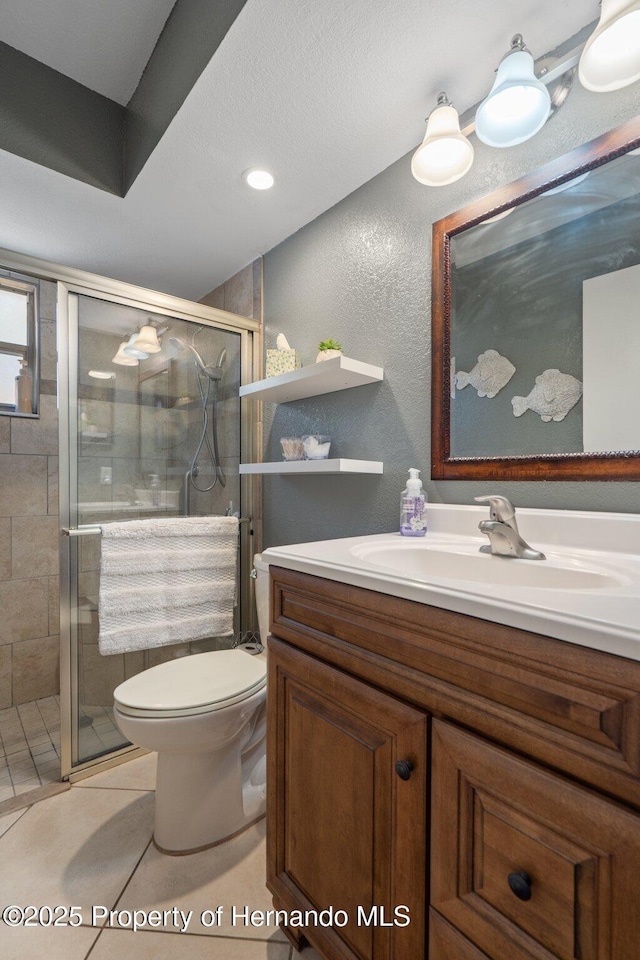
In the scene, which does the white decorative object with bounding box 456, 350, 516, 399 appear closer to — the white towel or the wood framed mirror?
the wood framed mirror

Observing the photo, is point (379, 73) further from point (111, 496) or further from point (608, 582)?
point (111, 496)

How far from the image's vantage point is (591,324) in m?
1.00

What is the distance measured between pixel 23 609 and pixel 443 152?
250cm

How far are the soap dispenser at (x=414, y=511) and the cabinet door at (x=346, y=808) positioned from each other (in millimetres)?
494

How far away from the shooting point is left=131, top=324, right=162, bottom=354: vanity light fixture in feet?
5.71

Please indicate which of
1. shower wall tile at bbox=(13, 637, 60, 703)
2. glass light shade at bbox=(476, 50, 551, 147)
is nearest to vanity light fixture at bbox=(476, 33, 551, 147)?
glass light shade at bbox=(476, 50, 551, 147)

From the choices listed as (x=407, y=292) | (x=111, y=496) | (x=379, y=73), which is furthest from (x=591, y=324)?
(x=111, y=496)

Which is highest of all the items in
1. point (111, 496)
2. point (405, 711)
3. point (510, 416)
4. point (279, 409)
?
point (279, 409)

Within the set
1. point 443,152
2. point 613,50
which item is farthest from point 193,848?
point 613,50

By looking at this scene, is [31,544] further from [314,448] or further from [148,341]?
[314,448]

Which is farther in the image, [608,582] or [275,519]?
[275,519]

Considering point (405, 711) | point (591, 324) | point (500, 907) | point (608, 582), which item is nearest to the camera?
point (500, 907)

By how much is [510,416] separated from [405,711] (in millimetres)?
785

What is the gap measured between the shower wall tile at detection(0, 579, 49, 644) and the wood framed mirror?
2.01 m
